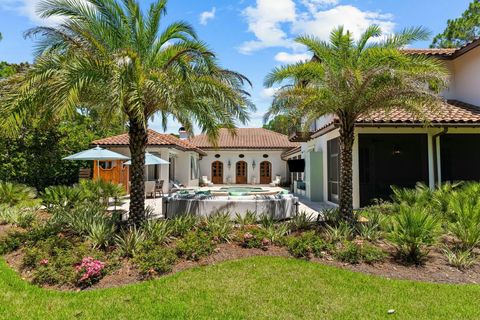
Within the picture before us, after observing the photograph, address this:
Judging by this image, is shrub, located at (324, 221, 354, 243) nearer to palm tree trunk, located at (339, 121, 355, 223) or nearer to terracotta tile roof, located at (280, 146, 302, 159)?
palm tree trunk, located at (339, 121, 355, 223)

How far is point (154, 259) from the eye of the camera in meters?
6.63

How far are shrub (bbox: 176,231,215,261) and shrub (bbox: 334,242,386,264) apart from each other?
9.79ft

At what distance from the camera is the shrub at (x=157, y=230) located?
777cm

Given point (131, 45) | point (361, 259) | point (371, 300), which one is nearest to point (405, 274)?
point (361, 259)

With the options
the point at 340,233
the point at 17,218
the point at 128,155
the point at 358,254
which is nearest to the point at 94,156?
the point at 128,155

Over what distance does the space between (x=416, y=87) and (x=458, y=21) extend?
104 feet

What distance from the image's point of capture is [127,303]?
5172 millimetres

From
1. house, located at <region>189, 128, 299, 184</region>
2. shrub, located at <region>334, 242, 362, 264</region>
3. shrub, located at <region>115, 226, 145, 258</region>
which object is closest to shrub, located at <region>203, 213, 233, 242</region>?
shrub, located at <region>115, 226, 145, 258</region>

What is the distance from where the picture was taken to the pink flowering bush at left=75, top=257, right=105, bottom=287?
6.01 m

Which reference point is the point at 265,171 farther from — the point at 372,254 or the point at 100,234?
the point at 100,234

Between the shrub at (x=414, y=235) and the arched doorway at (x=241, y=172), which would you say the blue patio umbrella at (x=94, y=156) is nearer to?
the shrub at (x=414, y=235)

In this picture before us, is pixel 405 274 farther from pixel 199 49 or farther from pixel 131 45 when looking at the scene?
pixel 131 45

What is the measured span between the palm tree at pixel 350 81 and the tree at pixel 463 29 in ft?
93.7

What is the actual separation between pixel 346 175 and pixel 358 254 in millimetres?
2937
